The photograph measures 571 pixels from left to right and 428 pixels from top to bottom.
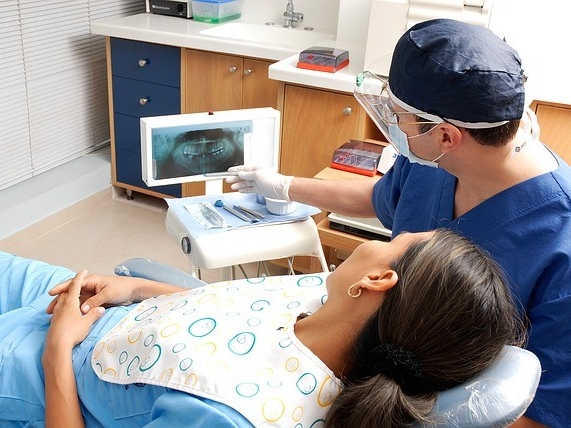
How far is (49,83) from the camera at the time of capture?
10.7 feet

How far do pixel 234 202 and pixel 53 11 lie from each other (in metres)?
2.02

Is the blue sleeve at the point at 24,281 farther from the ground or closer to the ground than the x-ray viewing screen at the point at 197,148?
closer to the ground

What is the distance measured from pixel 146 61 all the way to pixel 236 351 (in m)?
2.40

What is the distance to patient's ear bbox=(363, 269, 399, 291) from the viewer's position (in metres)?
1.00

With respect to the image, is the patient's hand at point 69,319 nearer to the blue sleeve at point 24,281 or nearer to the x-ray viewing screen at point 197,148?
the blue sleeve at point 24,281

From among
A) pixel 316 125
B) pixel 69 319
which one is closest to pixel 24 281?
pixel 69 319

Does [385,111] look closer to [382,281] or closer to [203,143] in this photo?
Answer: [382,281]

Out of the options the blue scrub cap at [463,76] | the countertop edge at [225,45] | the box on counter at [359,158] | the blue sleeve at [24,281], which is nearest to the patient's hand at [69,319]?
the blue sleeve at [24,281]

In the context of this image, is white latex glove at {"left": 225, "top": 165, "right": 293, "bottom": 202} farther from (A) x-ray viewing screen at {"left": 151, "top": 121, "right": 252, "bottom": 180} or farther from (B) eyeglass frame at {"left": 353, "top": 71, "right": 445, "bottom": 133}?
(B) eyeglass frame at {"left": 353, "top": 71, "right": 445, "bottom": 133}

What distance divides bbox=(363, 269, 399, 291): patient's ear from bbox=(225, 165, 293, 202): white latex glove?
2.39 feet

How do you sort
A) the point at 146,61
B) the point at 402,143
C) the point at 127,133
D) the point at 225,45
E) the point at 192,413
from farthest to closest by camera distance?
the point at 127,133 → the point at 146,61 → the point at 225,45 → the point at 402,143 → the point at 192,413

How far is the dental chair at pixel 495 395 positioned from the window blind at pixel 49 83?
2.81 meters

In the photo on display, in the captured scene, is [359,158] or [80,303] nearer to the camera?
[80,303]

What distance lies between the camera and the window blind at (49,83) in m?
3.04
